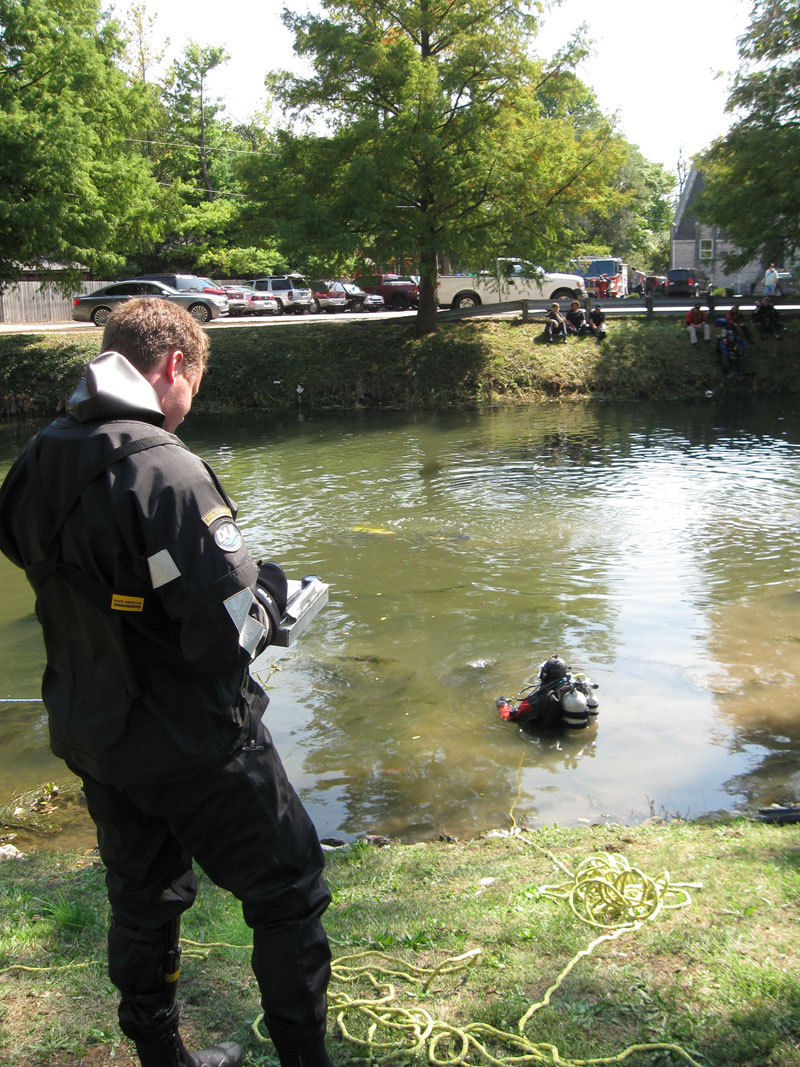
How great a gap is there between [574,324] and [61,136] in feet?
50.0

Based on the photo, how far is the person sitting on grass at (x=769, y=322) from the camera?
27.8 m

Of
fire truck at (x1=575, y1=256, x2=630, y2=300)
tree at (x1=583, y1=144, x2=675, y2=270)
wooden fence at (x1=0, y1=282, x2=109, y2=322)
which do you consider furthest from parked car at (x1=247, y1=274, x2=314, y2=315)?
tree at (x1=583, y1=144, x2=675, y2=270)

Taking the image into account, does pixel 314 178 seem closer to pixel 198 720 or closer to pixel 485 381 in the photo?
pixel 485 381

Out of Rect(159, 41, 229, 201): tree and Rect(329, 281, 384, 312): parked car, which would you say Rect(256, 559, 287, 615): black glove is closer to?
Rect(329, 281, 384, 312): parked car

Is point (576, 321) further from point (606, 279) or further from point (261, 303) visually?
point (606, 279)

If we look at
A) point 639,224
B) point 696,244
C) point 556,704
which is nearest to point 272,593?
point 556,704

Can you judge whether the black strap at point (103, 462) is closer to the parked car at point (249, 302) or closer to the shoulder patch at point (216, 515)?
the shoulder patch at point (216, 515)

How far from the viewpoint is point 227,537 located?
2.38 metres

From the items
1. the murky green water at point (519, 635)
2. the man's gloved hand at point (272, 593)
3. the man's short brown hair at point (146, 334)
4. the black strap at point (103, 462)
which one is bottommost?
the murky green water at point (519, 635)

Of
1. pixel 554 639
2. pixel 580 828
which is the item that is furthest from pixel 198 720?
pixel 554 639

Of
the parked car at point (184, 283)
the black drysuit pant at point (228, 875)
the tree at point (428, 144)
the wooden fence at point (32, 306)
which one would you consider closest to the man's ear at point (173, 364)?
the black drysuit pant at point (228, 875)

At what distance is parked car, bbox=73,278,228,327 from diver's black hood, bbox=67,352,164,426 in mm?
33220

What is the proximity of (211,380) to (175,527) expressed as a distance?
2644 centimetres

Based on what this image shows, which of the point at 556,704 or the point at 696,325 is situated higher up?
the point at 696,325
